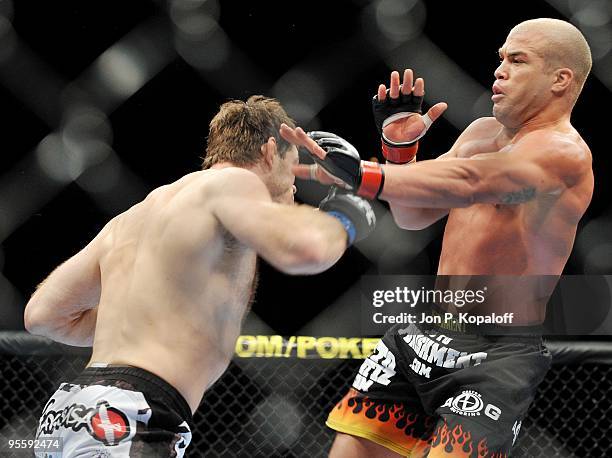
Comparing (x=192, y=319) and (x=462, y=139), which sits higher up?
(x=192, y=319)

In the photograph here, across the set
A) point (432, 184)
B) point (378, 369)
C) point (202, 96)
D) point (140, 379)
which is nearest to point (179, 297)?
point (140, 379)

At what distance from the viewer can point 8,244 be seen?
126 inches

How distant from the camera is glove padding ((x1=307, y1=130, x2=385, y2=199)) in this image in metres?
1.68

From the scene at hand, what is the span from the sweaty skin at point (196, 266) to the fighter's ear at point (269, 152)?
0.75 ft

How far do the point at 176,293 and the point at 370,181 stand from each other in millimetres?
455

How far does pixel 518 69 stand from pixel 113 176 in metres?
1.68

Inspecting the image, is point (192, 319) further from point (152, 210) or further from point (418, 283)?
point (418, 283)

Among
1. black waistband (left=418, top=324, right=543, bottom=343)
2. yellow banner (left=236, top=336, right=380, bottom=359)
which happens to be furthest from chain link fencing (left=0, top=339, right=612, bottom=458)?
black waistband (left=418, top=324, right=543, bottom=343)

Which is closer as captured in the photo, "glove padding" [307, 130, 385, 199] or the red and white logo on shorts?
the red and white logo on shorts

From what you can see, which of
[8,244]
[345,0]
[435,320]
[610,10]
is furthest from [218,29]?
[435,320]

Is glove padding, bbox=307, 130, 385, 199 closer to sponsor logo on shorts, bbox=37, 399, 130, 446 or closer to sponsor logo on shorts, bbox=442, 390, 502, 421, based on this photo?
sponsor logo on shorts, bbox=442, 390, 502, 421

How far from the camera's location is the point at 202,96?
3320 mm

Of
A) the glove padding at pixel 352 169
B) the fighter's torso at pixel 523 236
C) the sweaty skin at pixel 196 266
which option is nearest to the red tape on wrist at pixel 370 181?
the glove padding at pixel 352 169

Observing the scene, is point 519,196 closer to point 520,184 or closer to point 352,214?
point 520,184
